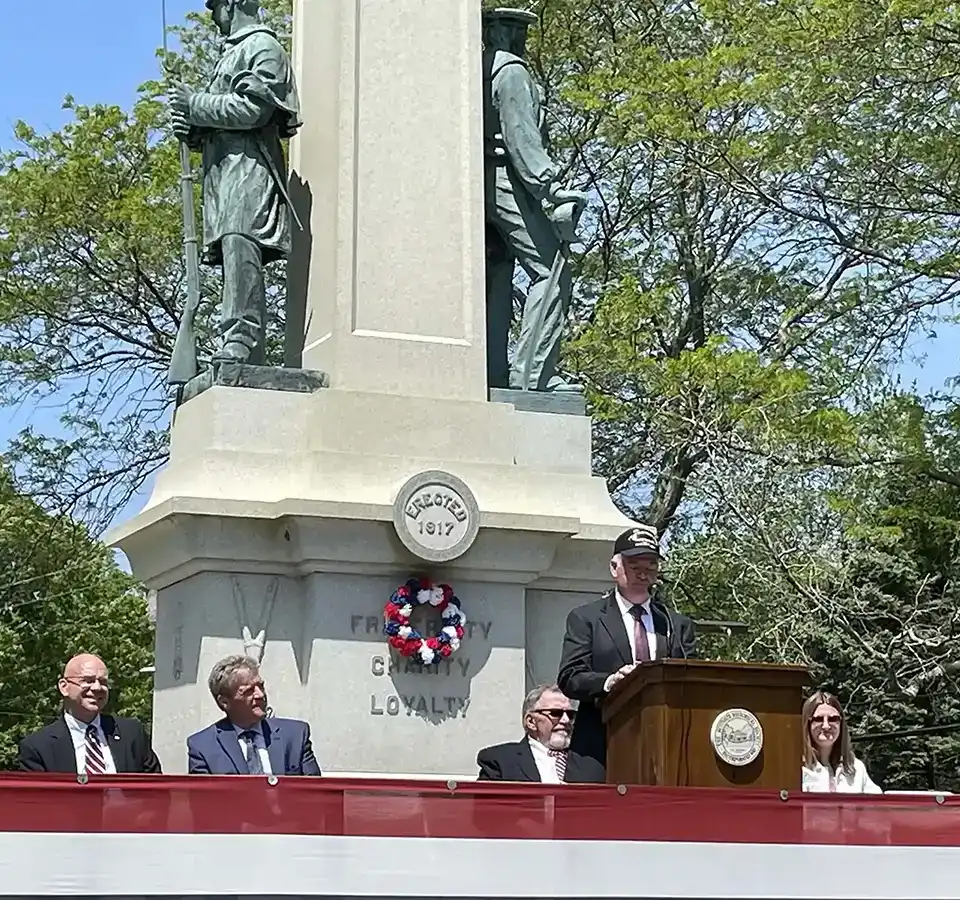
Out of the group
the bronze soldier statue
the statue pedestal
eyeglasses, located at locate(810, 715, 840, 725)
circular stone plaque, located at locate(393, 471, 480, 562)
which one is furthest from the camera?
the bronze soldier statue

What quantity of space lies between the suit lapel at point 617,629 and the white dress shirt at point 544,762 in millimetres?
473

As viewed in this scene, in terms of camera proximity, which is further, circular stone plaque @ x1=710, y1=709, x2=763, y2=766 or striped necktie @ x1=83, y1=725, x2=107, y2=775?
striped necktie @ x1=83, y1=725, x2=107, y2=775

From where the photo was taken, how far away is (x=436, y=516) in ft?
38.1

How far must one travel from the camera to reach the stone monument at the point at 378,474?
452 inches

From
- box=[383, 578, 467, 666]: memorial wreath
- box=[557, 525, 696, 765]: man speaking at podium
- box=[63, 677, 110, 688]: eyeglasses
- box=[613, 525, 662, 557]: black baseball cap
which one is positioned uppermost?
box=[383, 578, 467, 666]: memorial wreath

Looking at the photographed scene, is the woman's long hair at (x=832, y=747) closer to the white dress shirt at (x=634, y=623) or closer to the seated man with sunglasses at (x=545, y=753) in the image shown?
the white dress shirt at (x=634, y=623)

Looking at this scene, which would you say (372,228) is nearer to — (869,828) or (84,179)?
(869,828)

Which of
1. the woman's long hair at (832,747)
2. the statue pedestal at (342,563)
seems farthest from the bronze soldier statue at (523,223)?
the woman's long hair at (832,747)

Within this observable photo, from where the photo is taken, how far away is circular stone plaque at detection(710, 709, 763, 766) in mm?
7691

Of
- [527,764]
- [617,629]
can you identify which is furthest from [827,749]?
[527,764]

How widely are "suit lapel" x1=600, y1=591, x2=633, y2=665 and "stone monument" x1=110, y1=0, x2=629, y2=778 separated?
292cm

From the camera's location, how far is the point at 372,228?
12227 mm

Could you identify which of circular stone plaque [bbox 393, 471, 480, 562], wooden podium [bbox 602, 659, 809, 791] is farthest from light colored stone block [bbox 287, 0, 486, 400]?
wooden podium [bbox 602, 659, 809, 791]

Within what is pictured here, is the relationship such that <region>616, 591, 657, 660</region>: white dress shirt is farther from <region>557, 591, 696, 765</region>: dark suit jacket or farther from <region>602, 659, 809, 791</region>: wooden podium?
<region>602, 659, 809, 791</region>: wooden podium
